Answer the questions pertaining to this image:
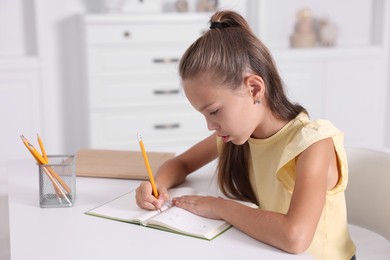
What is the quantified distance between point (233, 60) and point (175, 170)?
1.29 ft

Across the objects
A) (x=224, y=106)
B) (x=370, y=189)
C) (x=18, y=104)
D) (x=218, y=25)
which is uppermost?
(x=218, y=25)

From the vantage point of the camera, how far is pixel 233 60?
4.61 feet

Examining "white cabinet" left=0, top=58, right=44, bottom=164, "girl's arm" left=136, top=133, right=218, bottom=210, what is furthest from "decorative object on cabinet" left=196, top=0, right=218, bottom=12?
"girl's arm" left=136, top=133, right=218, bottom=210

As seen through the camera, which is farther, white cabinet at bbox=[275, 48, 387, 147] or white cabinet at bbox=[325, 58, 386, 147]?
white cabinet at bbox=[325, 58, 386, 147]

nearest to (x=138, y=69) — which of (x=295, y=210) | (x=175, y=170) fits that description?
(x=175, y=170)

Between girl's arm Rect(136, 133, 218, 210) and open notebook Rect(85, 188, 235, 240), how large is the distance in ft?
0.07

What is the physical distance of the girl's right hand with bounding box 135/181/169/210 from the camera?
1399 mm

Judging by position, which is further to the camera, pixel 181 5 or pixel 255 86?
pixel 181 5

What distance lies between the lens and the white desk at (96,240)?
116cm

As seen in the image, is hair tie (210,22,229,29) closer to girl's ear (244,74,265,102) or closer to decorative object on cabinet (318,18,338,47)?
girl's ear (244,74,265,102)

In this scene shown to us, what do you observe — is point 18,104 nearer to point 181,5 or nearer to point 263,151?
point 181,5

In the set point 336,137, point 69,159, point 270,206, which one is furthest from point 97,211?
point 336,137

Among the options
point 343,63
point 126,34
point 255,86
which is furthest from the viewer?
point 343,63

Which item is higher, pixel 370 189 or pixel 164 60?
pixel 164 60
